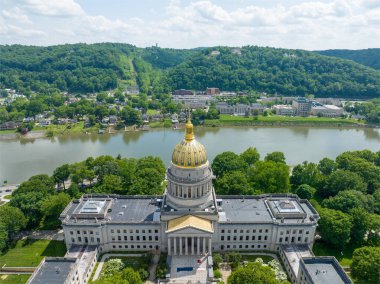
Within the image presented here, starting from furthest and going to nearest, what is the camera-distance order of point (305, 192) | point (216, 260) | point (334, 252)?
point (305, 192), point (334, 252), point (216, 260)

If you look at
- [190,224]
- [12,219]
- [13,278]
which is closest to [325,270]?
[190,224]

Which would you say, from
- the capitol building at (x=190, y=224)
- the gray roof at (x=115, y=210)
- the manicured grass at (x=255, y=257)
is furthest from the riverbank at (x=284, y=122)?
the manicured grass at (x=255, y=257)

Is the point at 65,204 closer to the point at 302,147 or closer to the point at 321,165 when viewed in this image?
the point at 321,165

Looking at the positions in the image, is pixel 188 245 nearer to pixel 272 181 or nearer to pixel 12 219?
pixel 272 181

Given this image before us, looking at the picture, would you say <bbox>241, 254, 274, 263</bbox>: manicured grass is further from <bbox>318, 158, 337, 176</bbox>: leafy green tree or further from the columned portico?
<bbox>318, 158, 337, 176</bbox>: leafy green tree

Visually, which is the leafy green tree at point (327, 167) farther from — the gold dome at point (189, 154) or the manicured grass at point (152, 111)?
the manicured grass at point (152, 111)

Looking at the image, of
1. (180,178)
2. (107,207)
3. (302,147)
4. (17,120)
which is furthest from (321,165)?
(17,120)
